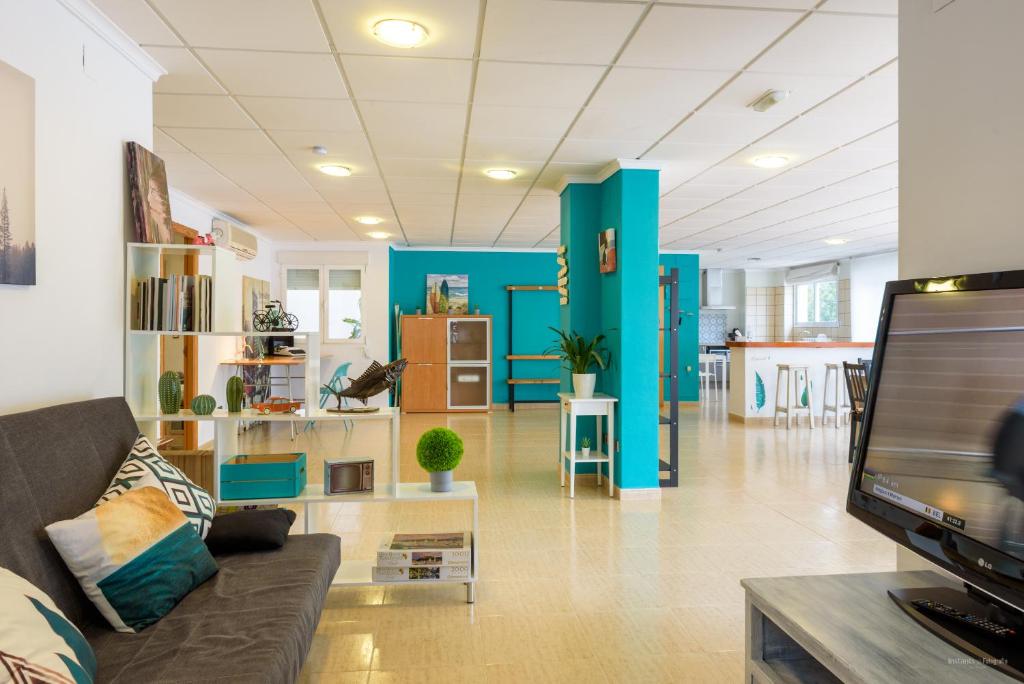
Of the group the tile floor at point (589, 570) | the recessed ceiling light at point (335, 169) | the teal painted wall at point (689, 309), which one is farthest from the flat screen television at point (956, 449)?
the teal painted wall at point (689, 309)

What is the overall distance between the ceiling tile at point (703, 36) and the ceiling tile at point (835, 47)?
11 cm

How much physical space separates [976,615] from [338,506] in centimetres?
418

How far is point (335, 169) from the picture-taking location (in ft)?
17.3

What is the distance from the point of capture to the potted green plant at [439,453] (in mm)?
3121

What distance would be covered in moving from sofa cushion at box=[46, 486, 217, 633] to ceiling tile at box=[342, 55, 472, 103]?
2.29 meters

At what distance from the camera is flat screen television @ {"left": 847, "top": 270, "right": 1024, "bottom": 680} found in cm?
128

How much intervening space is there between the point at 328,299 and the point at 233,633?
27.2 feet

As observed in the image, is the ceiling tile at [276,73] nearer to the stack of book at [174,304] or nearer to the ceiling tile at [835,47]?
the stack of book at [174,304]

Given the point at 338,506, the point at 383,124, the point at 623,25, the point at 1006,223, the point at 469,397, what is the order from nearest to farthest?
the point at 1006,223
the point at 623,25
the point at 383,124
the point at 338,506
the point at 469,397

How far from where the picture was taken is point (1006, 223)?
62.4 inches

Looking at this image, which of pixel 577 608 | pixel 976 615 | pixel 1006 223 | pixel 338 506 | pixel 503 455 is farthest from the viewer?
pixel 503 455

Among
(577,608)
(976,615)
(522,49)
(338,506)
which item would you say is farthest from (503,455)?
(976,615)

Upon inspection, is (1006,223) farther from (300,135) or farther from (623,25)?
(300,135)

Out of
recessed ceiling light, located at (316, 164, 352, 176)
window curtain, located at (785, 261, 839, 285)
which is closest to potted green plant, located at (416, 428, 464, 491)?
recessed ceiling light, located at (316, 164, 352, 176)
